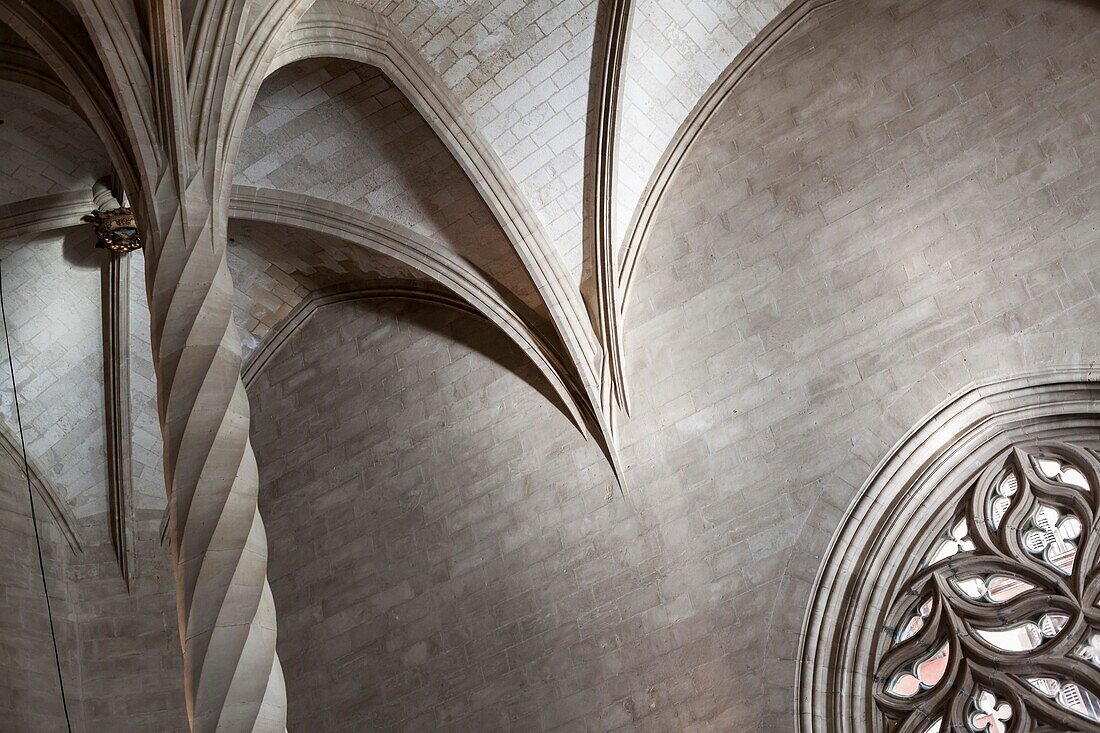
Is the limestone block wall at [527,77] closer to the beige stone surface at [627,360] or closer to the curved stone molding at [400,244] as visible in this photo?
the beige stone surface at [627,360]

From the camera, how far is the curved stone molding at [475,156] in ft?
28.8

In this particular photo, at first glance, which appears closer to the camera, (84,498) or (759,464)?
(759,464)

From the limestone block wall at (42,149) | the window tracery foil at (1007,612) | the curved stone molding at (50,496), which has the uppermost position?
the limestone block wall at (42,149)

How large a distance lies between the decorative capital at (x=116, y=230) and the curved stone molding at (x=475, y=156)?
217cm

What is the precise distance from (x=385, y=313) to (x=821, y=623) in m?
4.69

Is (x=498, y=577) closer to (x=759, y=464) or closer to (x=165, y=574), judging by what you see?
(x=759, y=464)

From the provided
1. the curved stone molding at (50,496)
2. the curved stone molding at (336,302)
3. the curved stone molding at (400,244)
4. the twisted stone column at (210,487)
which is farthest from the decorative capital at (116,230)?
the twisted stone column at (210,487)

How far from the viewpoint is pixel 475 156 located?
9.57 meters

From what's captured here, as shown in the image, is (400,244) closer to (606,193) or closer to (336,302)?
(336,302)

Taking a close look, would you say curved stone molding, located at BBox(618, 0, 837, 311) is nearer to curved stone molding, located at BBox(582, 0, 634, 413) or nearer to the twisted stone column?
curved stone molding, located at BBox(582, 0, 634, 413)

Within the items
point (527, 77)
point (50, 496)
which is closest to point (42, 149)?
point (50, 496)

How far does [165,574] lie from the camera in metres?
10.7

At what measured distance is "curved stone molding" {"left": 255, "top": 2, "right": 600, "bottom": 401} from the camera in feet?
28.8

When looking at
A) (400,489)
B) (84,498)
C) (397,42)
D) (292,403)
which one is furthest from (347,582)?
(397,42)
